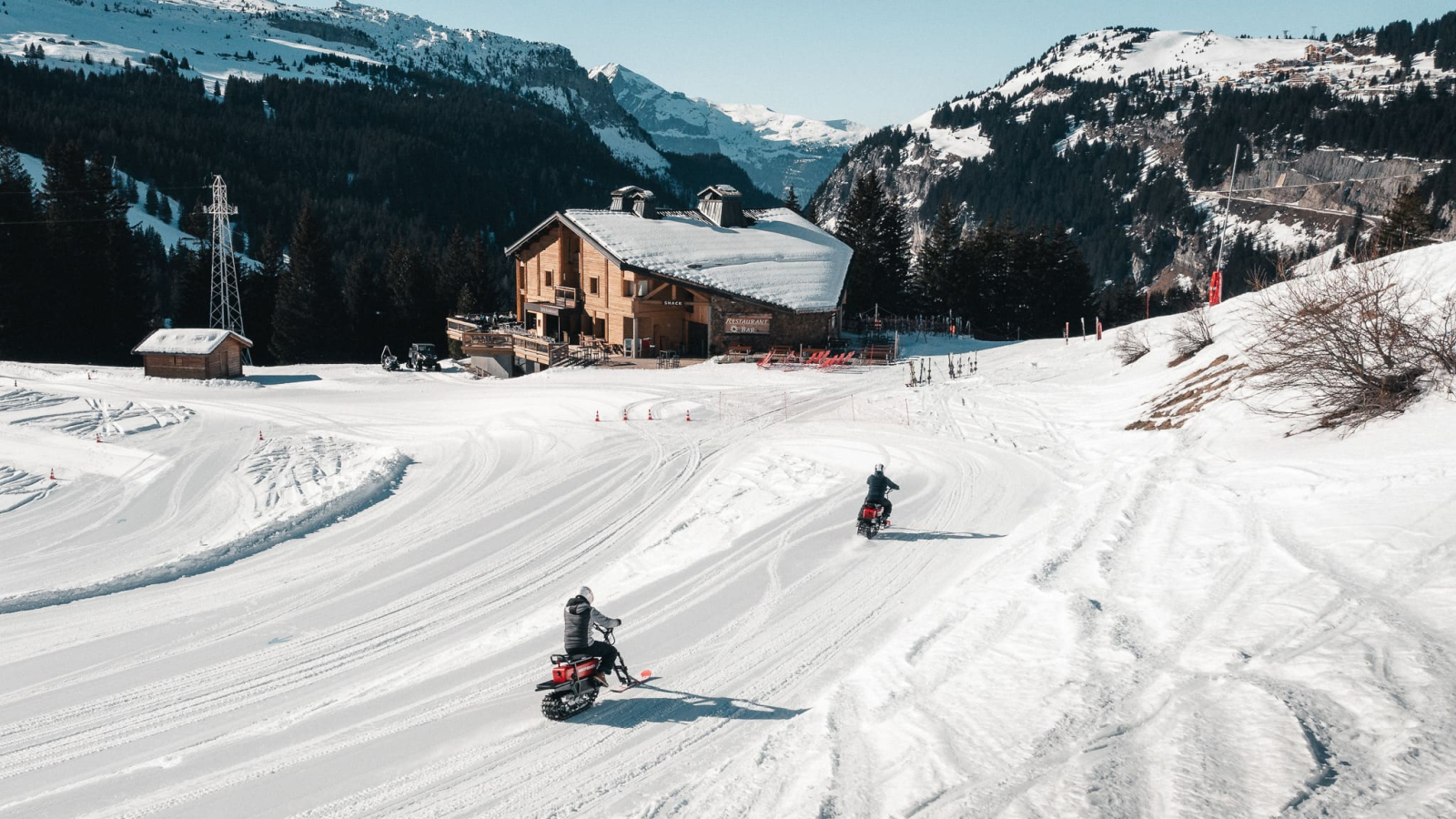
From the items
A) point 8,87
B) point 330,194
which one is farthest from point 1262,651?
point 8,87

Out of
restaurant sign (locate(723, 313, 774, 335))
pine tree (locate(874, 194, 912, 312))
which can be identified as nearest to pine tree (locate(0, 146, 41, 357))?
restaurant sign (locate(723, 313, 774, 335))

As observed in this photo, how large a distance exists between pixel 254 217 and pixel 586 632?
15818 centimetres

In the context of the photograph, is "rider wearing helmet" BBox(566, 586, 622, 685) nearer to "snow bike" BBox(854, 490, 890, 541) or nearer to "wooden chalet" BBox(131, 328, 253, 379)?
"snow bike" BBox(854, 490, 890, 541)

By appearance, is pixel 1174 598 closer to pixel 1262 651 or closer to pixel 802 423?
pixel 1262 651

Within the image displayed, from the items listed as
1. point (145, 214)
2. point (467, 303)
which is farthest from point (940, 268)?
point (145, 214)

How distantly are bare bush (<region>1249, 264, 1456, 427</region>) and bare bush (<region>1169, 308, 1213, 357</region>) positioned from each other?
27.6ft

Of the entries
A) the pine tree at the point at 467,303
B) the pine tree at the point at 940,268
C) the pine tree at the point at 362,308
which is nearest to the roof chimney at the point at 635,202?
the pine tree at the point at 467,303

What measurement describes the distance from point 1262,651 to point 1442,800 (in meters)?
3.19

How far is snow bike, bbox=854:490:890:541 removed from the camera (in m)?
16.2

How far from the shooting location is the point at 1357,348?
53.0 ft

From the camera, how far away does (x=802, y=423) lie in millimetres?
28328

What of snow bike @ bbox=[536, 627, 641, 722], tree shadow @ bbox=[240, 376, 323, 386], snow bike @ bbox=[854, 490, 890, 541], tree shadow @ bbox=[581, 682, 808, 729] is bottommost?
tree shadow @ bbox=[581, 682, 808, 729]

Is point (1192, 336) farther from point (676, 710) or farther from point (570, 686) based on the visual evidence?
point (570, 686)

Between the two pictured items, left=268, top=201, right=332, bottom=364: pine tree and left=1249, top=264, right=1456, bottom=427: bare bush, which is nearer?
left=1249, top=264, right=1456, bottom=427: bare bush
